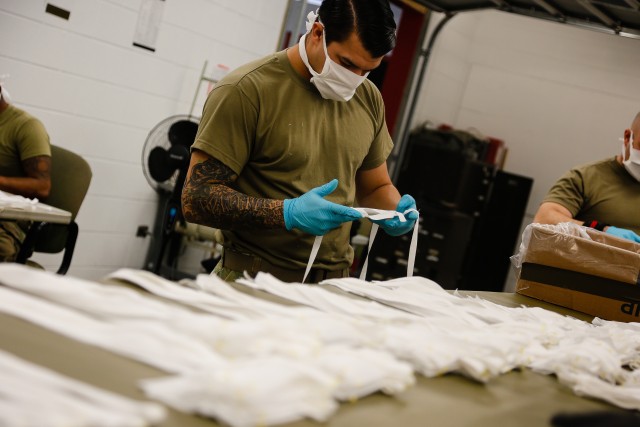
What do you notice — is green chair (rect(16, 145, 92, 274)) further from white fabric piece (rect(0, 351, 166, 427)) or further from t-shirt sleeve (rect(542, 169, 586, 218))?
white fabric piece (rect(0, 351, 166, 427))

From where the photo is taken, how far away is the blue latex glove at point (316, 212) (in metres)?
1.83

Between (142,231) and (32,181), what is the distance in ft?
5.79

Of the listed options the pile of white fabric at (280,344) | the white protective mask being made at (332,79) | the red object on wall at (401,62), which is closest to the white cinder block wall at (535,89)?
the red object on wall at (401,62)

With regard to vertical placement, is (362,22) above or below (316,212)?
above

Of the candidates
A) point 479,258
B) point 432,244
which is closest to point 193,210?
point 432,244

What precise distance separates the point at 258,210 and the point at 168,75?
3.30 metres

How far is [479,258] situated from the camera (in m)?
7.14

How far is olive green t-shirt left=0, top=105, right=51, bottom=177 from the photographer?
11.5 ft

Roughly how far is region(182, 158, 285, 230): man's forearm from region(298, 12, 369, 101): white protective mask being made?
1.26 ft

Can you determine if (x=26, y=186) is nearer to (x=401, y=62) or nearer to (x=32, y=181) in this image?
(x=32, y=181)

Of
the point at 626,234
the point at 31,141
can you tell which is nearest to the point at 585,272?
the point at 626,234

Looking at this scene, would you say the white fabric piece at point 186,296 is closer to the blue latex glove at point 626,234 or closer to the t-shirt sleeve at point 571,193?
the blue latex glove at point 626,234

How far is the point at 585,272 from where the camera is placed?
6.94 feet

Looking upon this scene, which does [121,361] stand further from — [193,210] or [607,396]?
[193,210]
